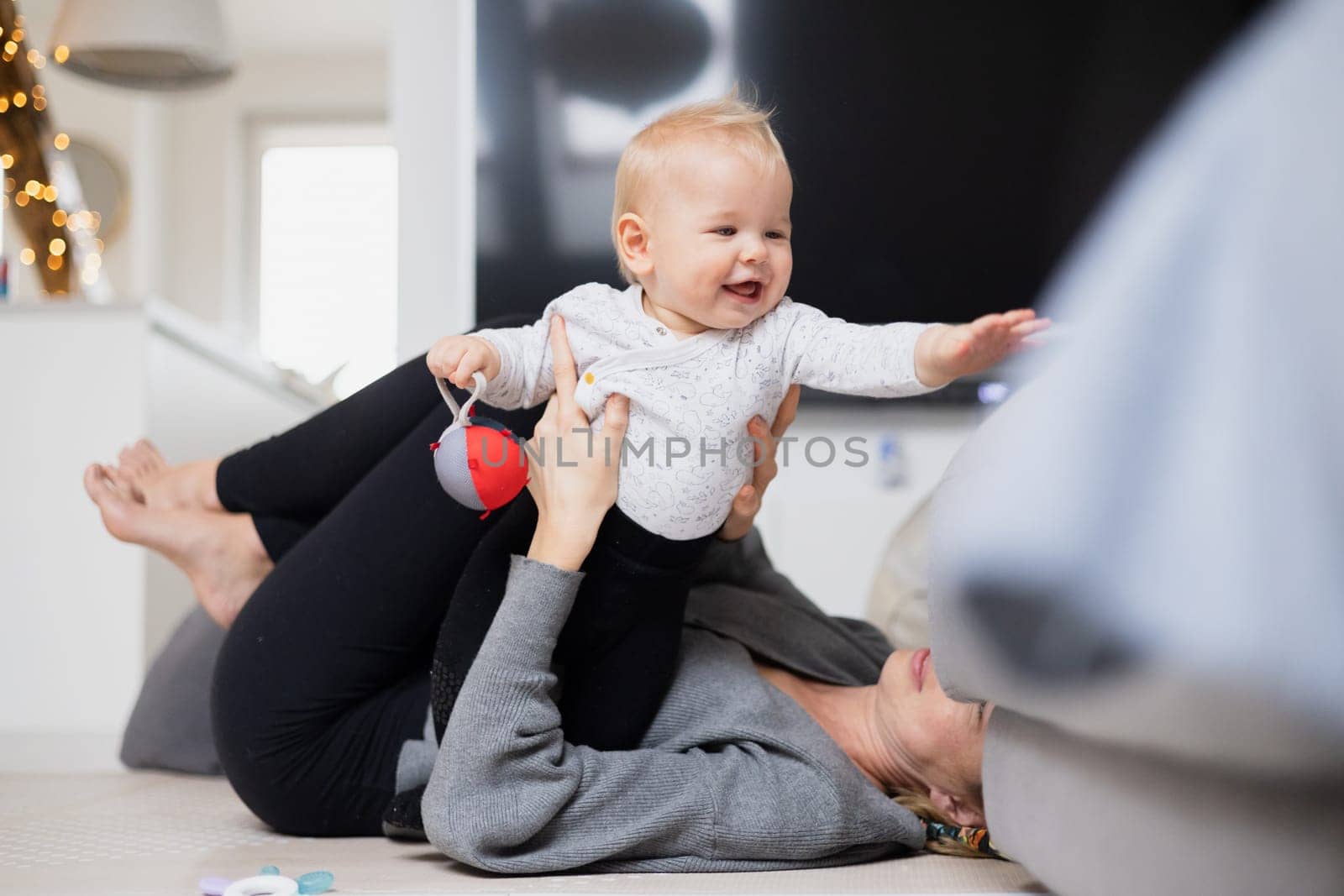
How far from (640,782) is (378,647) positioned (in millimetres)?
311

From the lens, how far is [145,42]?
2506 millimetres

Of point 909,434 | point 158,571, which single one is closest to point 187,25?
point 158,571

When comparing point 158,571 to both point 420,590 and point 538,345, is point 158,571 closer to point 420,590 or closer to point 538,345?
point 420,590

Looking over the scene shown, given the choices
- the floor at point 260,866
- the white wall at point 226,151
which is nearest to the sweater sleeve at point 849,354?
the floor at point 260,866

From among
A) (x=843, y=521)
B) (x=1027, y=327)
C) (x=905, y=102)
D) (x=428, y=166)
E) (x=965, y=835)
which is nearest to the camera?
(x=1027, y=327)

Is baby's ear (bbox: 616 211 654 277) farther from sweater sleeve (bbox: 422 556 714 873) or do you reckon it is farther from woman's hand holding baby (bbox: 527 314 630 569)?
sweater sleeve (bbox: 422 556 714 873)

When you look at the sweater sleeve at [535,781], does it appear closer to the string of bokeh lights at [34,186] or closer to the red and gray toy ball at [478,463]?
the red and gray toy ball at [478,463]

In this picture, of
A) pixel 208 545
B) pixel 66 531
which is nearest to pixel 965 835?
pixel 208 545

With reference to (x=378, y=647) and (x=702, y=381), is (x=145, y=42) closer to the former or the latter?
(x=378, y=647)

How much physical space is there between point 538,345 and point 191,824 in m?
0.64

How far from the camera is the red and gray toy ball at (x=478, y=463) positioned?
3.24 feet

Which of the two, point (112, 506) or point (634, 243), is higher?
point (634, 243)

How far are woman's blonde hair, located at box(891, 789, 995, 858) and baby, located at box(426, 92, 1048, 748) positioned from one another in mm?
285

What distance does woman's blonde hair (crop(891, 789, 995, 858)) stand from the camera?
112 cm
